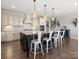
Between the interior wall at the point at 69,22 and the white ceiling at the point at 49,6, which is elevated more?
the white ceiling at the point at 49,6

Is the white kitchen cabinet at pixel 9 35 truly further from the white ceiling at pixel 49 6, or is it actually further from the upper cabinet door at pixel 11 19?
the white ceiling at pixel 49 6

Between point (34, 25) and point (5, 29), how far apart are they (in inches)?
23.0

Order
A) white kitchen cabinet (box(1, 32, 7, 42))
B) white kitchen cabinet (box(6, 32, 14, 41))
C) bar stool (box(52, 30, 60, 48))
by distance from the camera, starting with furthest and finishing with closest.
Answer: bar stool (box(52, 30, 60, 48))
white kitchen cabinet (box(6, 32, 14, 41))
white kitchen cabinet (box(1, 32, 7, 42))

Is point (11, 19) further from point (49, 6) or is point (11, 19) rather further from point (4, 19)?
point (49, 6)

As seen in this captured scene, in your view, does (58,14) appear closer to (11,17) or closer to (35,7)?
(35,7)

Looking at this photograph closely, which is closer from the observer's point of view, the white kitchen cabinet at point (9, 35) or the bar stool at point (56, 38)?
the white kitchen cabinet at point (9, 35)

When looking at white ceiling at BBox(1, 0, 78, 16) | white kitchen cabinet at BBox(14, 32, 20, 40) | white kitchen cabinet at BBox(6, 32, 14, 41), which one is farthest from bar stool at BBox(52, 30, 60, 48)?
white kitchen cabinet at BBox(6, 32, 14, 41)

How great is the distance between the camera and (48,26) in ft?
7.10

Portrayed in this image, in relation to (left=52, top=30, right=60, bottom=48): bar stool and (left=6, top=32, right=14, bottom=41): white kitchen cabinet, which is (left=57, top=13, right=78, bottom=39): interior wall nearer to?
(left=52, top=30, right=60, bottom=48): bar stool

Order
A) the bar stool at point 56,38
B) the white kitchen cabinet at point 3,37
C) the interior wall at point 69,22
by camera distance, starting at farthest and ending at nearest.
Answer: the bar stool at point 56,38
the interior wall at point 69,22
the white kitchen cabinet at point 3,37

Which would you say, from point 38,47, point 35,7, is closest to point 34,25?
point 35,7

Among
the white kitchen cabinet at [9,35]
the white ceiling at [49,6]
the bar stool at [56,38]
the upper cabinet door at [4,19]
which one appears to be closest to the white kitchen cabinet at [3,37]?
the white kitchen cabinet at [9,35]

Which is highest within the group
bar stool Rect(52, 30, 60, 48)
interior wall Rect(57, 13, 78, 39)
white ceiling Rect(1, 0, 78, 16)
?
white ceiling Rect(1, 0, 78, 16)

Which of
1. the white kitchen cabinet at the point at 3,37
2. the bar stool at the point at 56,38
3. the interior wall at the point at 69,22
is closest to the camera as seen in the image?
the white kitchen cabinet at the point at 3,37
